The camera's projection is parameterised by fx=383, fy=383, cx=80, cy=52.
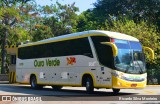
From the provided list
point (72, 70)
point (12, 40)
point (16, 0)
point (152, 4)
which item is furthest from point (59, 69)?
point (152, 4)

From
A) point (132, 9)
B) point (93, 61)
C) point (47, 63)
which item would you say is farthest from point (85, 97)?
point (132, 9)

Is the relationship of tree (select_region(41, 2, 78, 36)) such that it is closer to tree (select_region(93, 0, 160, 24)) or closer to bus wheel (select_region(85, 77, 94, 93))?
tree (select_region(93, 0, 160, 24))

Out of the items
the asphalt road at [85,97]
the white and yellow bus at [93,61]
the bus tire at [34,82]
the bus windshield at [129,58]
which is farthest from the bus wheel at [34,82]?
the bus windshield at [129,58]

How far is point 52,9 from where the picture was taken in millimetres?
65750

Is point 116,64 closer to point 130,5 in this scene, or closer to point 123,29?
point 123,29

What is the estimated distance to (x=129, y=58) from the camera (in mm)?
20094

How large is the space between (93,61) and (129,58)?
2037 mm

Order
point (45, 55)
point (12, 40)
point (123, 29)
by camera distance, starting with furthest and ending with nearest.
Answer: point (12, 40) → point (123, 29) → point (45, 55)

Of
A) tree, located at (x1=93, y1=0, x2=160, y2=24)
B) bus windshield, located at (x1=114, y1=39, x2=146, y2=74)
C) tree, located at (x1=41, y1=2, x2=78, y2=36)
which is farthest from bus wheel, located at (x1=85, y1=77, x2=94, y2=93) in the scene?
tree, located at (x1=41, y1=2, x2=78, y2=36)

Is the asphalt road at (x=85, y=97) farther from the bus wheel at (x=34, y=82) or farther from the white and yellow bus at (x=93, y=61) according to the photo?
the bus wheel at (x=34, y=82)

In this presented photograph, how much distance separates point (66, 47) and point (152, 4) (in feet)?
122

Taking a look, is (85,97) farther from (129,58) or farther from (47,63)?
(47,63)

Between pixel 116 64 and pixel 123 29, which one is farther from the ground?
pixel 123 29

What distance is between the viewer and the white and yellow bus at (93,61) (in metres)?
19.8
